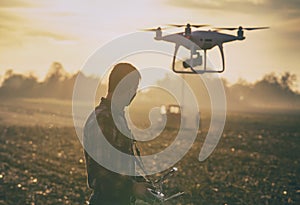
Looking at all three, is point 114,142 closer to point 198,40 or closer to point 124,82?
point 124,82

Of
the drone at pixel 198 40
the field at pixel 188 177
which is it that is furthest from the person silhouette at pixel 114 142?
the field at pixel 188 177

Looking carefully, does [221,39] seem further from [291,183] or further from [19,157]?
[19,157]

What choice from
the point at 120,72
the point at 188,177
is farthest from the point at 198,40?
the point at 188,177

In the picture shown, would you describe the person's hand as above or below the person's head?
below

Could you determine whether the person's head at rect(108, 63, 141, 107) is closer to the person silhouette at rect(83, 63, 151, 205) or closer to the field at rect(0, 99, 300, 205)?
the person silhouette at rect(83, 63, 151, 205)

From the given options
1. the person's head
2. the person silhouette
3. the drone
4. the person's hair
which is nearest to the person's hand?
the person silhouette
